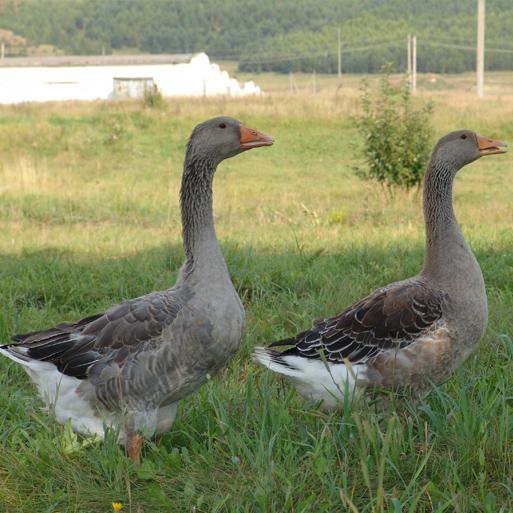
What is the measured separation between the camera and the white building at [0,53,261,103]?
5781cm

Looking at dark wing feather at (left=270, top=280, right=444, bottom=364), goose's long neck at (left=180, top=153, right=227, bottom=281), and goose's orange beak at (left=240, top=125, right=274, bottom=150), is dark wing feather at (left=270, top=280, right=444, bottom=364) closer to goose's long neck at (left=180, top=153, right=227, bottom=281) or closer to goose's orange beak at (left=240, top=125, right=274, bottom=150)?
goose's long neck at (left=180, top=153, right=227, bottom=281)

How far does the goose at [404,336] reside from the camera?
170 inches

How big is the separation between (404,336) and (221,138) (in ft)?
4.92

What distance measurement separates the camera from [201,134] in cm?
451

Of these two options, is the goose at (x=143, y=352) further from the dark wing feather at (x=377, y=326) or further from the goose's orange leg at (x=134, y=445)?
the dark wing feather at (x=377, y=326)

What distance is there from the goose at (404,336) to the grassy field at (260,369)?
0.51ft

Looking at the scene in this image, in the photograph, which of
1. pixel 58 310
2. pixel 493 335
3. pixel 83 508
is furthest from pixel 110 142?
pixel 83 508

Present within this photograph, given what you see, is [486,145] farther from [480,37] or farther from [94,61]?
[94,61]

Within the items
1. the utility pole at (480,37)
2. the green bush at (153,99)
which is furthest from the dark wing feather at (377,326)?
the utility pole at (480,37)

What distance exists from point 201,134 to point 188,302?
0.98 m

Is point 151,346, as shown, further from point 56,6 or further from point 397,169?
point 56,6

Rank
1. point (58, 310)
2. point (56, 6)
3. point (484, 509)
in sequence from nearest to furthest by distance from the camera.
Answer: point (484, 509) → point (58, 310) → point (56, 6)

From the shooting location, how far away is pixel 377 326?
4.53 metres

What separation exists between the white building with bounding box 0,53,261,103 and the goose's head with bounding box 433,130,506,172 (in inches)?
2068
